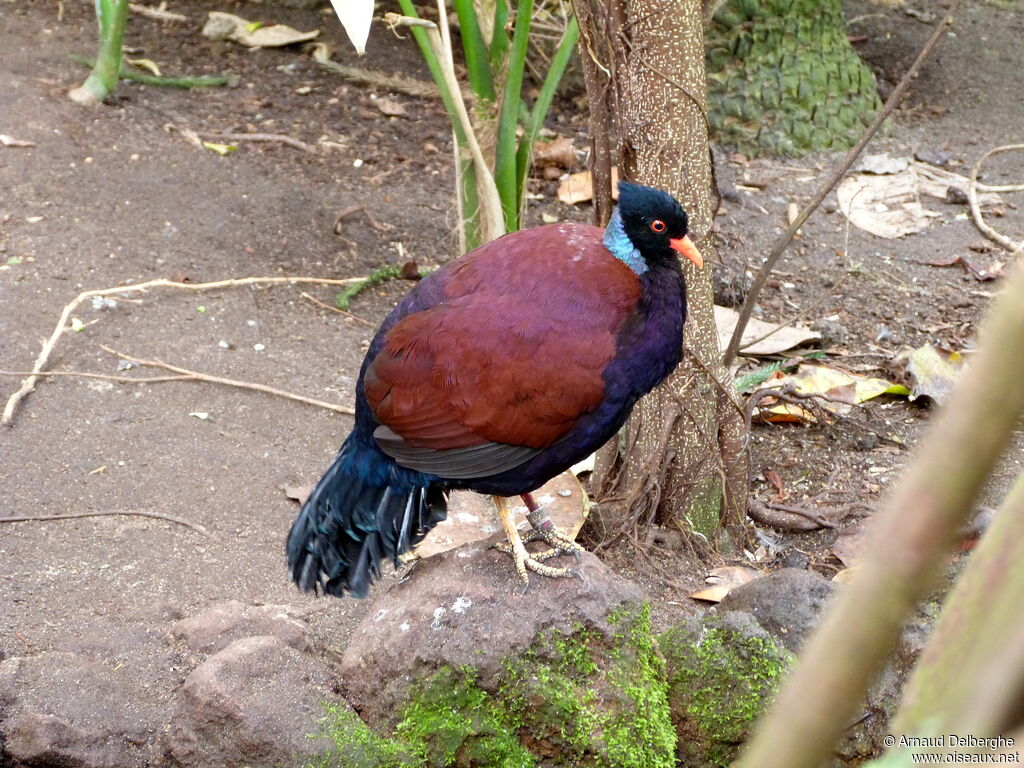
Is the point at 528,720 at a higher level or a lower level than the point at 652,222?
Answer: lower

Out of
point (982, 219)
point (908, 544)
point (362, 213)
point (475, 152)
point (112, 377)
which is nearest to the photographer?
point (908, 544)

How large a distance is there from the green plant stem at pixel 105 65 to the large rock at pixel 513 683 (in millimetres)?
4824

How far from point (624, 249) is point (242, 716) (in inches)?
60.5

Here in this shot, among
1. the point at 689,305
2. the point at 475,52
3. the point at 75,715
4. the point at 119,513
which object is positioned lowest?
the point at 119,513

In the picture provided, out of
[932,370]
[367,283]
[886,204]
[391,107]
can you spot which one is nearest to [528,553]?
[932,370]

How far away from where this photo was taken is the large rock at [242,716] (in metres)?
2.62

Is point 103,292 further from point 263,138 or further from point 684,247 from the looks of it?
point 684,247

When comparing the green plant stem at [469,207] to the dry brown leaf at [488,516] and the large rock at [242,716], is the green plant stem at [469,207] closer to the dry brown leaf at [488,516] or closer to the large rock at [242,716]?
the dry brown leaf at [488,516]

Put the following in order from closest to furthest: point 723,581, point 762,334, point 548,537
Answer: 1. point 548,537
2. point 723,581
3. point 762,334

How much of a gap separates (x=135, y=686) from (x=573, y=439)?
1328 mm

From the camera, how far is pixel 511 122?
4492 millimetres

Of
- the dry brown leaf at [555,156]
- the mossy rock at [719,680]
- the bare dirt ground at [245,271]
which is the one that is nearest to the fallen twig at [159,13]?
the bare dirt ground at [245,271]

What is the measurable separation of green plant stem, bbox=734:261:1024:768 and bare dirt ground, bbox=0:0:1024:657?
251 centimetres

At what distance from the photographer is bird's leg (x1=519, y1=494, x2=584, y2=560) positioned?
115 inches
